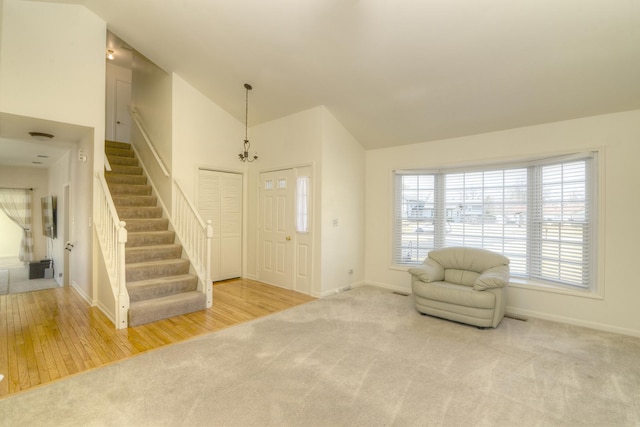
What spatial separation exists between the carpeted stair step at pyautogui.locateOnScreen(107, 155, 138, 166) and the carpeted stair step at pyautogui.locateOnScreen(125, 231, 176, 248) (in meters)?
2.08

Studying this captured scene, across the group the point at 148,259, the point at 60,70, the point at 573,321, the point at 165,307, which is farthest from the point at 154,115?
the point at 573,321

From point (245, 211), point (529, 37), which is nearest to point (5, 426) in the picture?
point (245, 211)

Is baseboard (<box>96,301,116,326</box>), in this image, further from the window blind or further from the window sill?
the window sill

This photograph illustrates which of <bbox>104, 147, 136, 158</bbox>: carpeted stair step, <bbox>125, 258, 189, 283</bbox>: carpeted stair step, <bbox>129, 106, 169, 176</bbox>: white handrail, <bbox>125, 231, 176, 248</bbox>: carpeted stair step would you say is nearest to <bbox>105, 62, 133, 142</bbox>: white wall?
<bbox>129, 106, 169, 176</bbox>: white handrail

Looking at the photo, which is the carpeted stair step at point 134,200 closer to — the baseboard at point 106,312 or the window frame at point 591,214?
the baseboard at point 106,312

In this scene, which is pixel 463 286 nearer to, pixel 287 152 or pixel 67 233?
pixel 287 152

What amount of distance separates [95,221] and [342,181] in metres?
3.62

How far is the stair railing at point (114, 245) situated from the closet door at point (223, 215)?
1493mm

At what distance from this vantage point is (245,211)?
604cm

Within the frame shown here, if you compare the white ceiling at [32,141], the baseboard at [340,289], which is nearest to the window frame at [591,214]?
the baseboard at [340,289]

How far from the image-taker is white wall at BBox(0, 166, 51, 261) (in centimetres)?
736

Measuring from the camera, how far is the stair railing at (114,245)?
349 cm

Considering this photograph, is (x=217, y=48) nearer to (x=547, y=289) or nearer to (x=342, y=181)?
(x=342, y=181)

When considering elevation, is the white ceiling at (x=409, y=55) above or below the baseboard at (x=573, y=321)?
above
